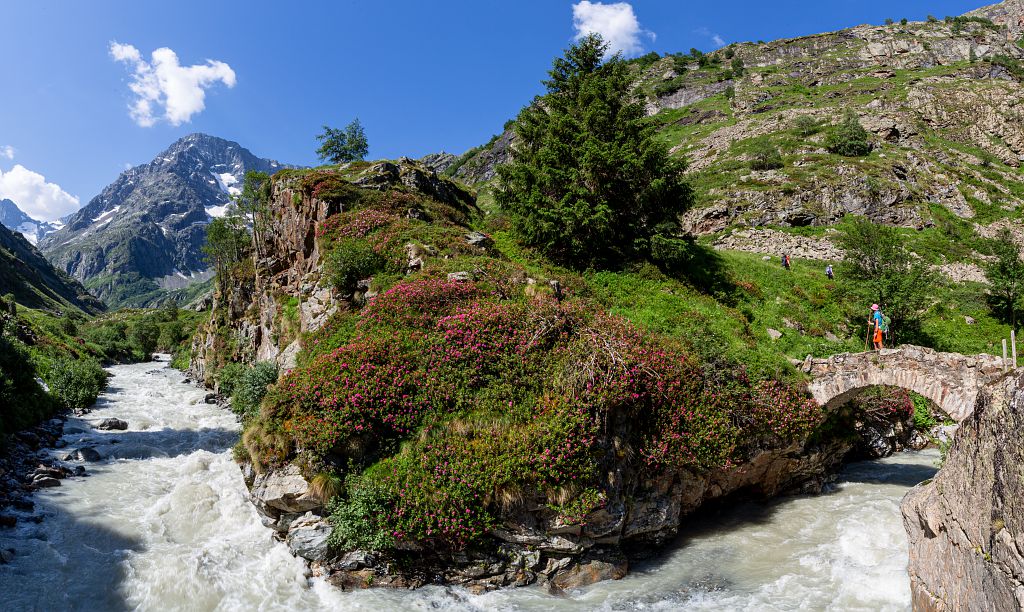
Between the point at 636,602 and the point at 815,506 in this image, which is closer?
the point at 636,602

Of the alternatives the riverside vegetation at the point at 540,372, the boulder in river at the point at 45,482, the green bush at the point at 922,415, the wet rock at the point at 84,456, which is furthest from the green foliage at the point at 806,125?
the boulder in river at the point at 45,482

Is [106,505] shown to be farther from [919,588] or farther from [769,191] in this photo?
[769,191]

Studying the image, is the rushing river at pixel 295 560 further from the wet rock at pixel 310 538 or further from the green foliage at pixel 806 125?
the green foliage at pixel 806 125

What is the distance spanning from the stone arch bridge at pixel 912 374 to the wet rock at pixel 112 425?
1407 inches

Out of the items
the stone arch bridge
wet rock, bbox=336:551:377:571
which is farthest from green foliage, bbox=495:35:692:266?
wet rock, bbox=336:551:377:571

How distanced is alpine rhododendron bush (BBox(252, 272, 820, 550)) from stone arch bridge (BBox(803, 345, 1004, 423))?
1.29 metres

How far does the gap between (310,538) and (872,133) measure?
76449 mm

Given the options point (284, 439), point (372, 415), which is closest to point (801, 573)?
point (372, 415)

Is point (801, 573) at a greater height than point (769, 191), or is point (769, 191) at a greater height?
point (769, 191)

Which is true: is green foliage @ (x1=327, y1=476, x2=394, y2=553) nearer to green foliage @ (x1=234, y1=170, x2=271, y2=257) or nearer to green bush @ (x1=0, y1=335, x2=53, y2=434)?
green bush @ (x1=0, y1=335, x2=53, y2=434)

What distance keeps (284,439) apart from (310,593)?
4403 millimetres

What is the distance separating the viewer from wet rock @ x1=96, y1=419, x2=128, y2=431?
2552cm

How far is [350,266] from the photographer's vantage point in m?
20.4

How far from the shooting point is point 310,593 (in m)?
12.0
